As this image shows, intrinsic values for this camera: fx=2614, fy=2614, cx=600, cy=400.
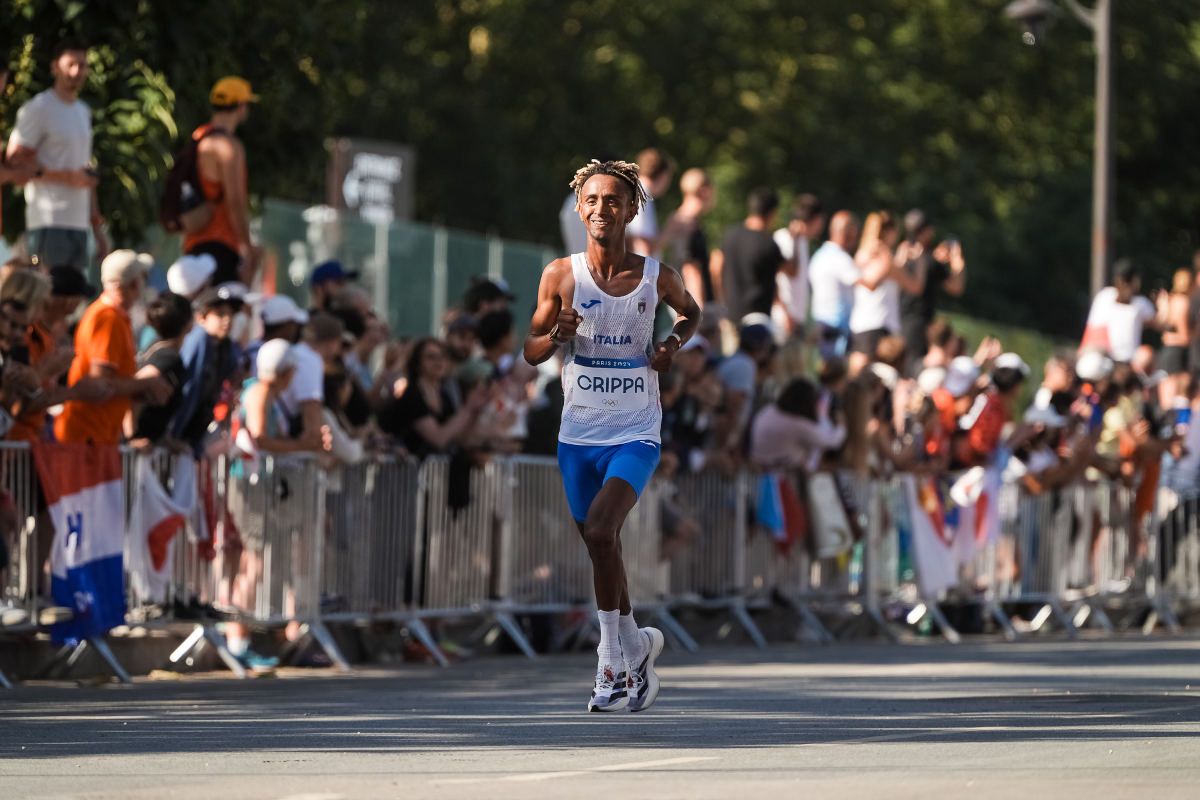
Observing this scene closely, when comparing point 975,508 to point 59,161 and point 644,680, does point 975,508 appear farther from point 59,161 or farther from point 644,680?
point 644,680

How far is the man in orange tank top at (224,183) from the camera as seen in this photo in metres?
15.2

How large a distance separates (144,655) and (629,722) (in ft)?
14.4

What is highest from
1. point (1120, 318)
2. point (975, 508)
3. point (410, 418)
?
point (1120, 318)

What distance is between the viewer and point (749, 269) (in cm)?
2011

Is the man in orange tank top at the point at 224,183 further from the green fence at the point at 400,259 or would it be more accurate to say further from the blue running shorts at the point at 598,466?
the green fence at the point at 400,259

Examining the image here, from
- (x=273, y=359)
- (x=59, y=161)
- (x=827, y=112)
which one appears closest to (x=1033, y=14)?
(x=273, y=359)

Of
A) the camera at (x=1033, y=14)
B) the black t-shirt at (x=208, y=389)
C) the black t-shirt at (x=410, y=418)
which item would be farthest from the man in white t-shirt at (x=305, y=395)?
the camera at (x=1033, y=14)

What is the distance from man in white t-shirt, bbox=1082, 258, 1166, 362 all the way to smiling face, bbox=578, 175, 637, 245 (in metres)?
14.0

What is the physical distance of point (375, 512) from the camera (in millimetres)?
14992

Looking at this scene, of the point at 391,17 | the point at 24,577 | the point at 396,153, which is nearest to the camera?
the point at 24,577

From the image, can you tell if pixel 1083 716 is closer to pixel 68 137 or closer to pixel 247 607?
pixel 247 607

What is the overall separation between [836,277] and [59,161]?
8.23m

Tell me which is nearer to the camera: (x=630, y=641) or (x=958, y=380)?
(x=630, y=641)

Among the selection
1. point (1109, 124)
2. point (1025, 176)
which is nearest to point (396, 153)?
point (1109, 124)
